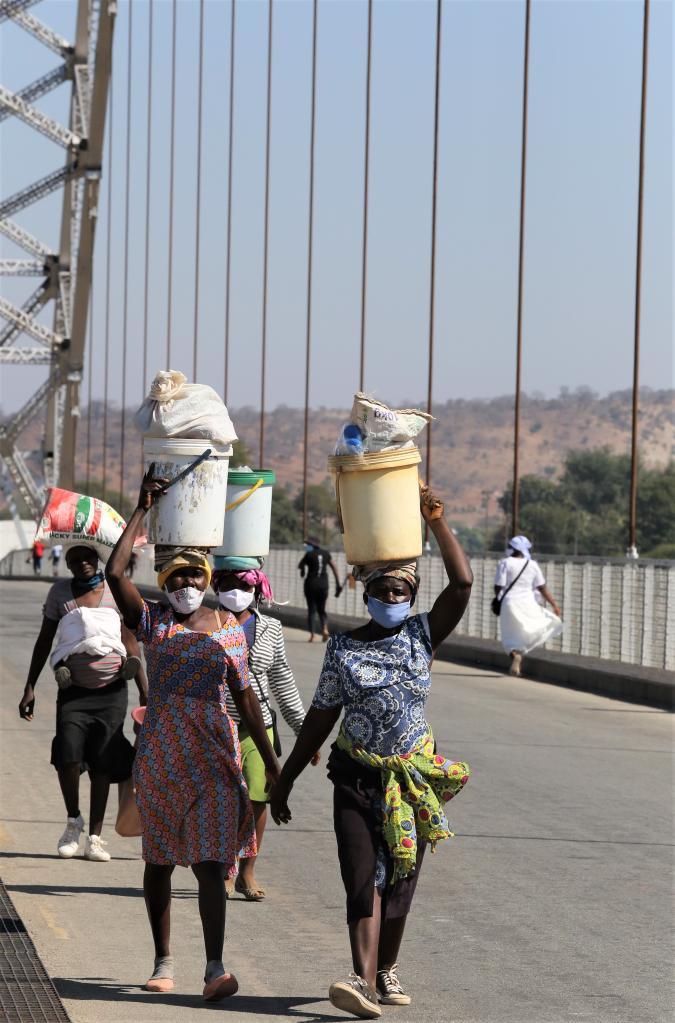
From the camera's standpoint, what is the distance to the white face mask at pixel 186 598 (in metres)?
5.85

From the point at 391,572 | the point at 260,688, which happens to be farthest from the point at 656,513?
the point at 391,572

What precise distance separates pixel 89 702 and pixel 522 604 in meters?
12.8

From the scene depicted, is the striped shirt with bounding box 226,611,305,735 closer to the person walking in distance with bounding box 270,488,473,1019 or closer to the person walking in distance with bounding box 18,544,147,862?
the person walking in distance with bounding box 18,544,147,862

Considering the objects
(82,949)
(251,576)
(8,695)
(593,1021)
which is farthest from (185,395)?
(8,695)

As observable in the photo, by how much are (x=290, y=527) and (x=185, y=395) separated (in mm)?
132257

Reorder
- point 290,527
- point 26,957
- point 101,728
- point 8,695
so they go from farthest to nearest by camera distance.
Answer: point 290,527
point 8,695
point 101,728
point 26,957

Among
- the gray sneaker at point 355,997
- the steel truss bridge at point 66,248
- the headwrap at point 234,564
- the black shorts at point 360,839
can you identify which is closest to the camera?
the gray sneaker at point 355,997

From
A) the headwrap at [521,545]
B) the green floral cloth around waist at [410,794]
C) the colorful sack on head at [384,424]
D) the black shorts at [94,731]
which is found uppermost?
the colorful sack on head at [384,424]

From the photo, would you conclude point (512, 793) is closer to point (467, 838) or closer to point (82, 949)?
point (467, 838)

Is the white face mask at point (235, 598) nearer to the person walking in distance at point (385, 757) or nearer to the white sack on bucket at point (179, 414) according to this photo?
the white sack on bucket at point (179, 414)

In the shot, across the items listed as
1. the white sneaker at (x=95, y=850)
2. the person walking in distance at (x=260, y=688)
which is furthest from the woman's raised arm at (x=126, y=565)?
the white sneaker at (x=95, y=850)

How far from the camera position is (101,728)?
8.36 metres

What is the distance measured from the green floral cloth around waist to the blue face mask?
356mm

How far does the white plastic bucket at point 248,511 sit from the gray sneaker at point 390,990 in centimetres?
190
